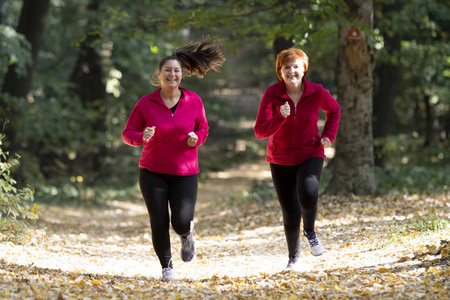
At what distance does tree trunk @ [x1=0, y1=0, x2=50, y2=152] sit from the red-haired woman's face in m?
8.60

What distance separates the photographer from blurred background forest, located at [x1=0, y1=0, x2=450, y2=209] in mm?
11523

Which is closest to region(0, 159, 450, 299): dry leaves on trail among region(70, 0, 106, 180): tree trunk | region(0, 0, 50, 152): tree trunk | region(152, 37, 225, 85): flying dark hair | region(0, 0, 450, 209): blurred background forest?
region(152, 37, 225, 85): flying dark hair

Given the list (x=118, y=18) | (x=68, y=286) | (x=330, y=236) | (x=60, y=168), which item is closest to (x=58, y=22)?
(x=60, y=168)

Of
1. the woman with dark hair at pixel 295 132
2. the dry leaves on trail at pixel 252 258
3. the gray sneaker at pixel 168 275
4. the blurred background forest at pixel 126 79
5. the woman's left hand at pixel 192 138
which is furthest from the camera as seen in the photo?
the blurred background forest at pixel 126 79

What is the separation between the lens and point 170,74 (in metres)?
5.19

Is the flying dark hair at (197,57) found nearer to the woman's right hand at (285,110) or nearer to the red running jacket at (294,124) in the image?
the red running jacket at (294,124)

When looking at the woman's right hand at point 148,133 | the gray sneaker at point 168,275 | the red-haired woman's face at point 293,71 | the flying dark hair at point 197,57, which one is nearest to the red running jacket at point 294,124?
the red-haired woman's face at point 293,71

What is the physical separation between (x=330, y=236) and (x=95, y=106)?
36.4ft

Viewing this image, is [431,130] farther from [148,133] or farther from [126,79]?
[148,133]

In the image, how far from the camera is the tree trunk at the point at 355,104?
9469 mm

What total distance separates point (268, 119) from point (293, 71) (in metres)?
0.49

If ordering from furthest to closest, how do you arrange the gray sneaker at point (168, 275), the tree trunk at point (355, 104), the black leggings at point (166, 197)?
the tree trunk at point (355, 104) → the gray sneaker at point (168, 275) → the black leggings at point (166, 197)

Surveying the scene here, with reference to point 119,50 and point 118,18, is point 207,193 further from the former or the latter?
point 118,18

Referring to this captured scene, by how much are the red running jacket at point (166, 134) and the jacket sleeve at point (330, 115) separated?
1.16 metres
